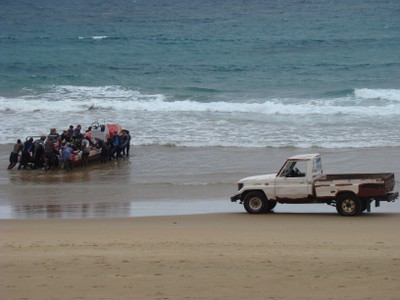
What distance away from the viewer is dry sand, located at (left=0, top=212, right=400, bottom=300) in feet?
38.4

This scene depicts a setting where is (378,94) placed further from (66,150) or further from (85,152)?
(66,150)

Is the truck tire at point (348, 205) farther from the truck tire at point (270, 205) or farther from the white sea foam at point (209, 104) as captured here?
the white sea foam at point (209, 104)

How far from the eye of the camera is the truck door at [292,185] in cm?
1823

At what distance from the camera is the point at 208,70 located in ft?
181

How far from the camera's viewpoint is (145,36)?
70438 millimetres

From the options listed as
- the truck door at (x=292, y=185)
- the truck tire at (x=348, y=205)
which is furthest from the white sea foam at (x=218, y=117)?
the truck tire at (x=348, y=205)

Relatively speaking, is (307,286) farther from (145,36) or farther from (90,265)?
(145,36)

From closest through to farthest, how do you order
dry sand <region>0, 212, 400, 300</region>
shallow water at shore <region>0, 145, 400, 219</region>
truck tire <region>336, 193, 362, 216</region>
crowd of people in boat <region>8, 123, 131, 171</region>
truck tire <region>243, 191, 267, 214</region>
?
dry sand <region>0, 212, 400, 300</region> < truck tire <region>336, 193, 362, 216</region> < truck tire <region>243, 191, 267, 214</region> < shallow water at shore <region>0, 145, 400, 219</region> < crowd of people in boat <region>8, 123, 131, 171</region>

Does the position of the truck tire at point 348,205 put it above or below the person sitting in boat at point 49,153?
below

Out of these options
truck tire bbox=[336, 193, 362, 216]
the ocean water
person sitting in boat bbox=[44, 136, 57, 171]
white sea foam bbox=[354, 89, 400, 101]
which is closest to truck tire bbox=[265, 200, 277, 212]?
truck tire bbox=[336, 193, 362, 216]

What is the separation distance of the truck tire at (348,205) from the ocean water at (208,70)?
12.0 m

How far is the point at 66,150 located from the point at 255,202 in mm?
9498

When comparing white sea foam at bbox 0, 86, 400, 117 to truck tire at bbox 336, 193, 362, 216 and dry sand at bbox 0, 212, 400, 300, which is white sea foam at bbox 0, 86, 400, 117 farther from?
dry sand at bbox 0, 212, 400, 300

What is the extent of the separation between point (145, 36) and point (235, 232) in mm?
55842
